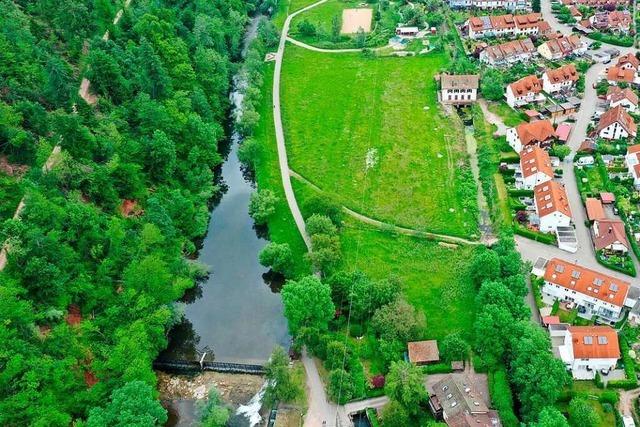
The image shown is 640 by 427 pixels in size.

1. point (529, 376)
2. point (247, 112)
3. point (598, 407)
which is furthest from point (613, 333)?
point (247, 112)

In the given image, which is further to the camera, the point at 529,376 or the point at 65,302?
the point at 65,302

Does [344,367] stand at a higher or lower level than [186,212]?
lower

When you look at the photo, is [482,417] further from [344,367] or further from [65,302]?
[65,302]

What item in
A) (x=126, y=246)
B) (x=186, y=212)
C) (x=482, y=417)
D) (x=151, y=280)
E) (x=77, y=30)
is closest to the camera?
(x=482, y=417)

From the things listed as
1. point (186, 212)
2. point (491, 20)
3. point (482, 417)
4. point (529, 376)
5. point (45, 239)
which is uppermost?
A: point (491, 20)

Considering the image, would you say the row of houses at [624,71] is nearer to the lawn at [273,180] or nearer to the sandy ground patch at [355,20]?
the sandy ground patch at [355,20]

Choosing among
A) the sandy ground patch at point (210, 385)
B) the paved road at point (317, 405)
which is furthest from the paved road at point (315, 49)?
the sandy ground patch at point (210, 385)

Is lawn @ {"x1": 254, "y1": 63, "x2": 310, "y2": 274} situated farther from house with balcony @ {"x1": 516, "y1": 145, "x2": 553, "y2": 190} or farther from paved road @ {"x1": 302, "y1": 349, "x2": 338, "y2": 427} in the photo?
house with balcony @ {"x1": 516, "y1": 145, "x2": 553, "y2": 190}

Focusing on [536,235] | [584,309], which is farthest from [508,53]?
[584,309]
